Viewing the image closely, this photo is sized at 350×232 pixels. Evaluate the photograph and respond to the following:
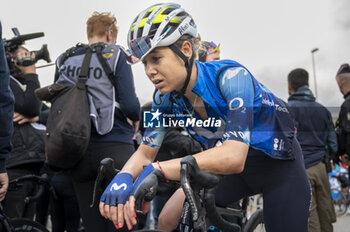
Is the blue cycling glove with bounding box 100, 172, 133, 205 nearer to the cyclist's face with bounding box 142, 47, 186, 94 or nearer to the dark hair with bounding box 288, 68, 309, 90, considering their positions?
the cyclist's face with bounding box 142, 47, 186, 94

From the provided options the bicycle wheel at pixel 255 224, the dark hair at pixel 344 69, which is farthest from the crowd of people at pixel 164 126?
the dark hair at pixel 344 69

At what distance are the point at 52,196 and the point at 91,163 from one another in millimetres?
1323

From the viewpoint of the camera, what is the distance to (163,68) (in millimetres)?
1929

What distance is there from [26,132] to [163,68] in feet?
6.74

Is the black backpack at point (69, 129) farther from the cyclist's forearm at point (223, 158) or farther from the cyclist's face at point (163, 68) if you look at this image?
the cyclist's forearm at point (223, 158)

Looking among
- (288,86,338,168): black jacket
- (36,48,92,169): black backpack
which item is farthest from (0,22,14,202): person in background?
(288,86,338,168): black jacket

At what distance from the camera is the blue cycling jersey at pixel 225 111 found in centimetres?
189

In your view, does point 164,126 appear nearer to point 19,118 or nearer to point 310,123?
point 19,118

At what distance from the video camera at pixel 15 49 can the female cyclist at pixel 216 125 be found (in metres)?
1.71

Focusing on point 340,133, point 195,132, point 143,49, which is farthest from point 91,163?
point 340,133

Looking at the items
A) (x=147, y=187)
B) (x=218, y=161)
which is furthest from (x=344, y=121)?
(x=147, y=187)

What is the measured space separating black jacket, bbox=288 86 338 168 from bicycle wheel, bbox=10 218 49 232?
3197mm

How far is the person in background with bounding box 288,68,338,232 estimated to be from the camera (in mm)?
4758

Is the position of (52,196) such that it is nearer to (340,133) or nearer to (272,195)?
(272,195)
